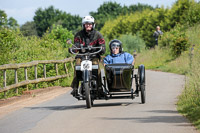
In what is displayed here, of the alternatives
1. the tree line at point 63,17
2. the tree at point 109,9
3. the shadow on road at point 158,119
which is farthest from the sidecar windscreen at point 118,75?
the tree at point 109,9

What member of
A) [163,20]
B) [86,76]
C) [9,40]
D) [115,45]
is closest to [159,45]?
[163,20]

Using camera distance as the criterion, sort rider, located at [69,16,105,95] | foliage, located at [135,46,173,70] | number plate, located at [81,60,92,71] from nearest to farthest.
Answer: number plate, located at [81,60,92,71] < rider, located at [69,16,105,95] < foliage, located at [135,46,173,70]

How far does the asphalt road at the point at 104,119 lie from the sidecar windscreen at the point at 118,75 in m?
0.52

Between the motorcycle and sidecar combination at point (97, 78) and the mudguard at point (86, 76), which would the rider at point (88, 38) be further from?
the mudguard at point (86, 76)

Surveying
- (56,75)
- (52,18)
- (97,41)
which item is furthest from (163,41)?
(52,18)

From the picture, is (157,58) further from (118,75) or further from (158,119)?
(158,119)

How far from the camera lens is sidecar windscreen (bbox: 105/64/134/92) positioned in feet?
38.8

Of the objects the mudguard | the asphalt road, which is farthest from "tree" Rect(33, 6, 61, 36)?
the mudguard

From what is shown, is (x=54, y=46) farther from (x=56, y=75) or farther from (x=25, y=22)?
(x=25, y=22)

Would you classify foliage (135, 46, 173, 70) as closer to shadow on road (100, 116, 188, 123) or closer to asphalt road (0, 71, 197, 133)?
asphalt road (0, 71, 197, 133)

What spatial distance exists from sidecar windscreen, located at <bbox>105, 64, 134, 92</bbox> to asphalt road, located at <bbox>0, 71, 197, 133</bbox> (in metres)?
0.52

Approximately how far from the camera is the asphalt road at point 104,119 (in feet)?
28.1

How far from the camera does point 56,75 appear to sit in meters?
22.0

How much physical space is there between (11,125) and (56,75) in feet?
39.5
